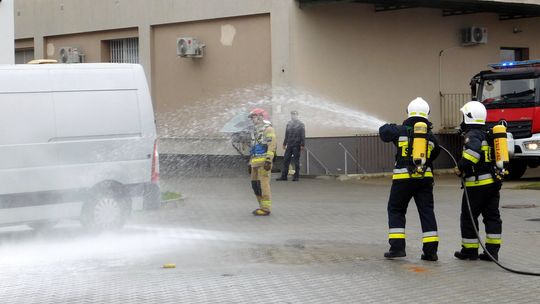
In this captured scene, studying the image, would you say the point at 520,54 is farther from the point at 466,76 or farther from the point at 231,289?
the point at 231,289

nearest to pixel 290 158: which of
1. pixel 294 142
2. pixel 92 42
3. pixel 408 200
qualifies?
pixel 294 142

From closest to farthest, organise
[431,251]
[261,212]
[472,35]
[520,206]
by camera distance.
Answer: [431,251]
[261,212]
[520,206]
[472,35]

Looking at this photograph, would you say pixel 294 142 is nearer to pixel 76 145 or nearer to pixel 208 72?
pixel 208 72

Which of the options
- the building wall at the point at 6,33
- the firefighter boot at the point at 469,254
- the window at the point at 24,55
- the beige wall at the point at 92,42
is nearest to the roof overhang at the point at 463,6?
the beige wall at the point at 92,42

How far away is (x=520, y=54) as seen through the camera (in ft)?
92.4

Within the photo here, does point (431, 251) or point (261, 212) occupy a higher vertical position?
point (431, 251)

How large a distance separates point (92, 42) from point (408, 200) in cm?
2044

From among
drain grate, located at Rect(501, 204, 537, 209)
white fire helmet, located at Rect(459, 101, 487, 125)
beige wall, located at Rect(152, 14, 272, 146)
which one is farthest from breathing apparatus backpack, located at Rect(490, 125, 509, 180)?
beige wall, located at Rect(152, 14, 272, 146)

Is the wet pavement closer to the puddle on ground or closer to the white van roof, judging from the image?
the puddle on ground

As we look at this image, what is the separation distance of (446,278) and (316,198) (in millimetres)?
8986

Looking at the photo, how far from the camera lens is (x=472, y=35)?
25844mm

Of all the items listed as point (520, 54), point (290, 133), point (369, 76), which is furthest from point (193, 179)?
point (520, 54)

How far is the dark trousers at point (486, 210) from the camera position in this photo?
31.2 ft

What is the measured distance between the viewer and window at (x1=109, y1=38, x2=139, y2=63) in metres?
27.3
